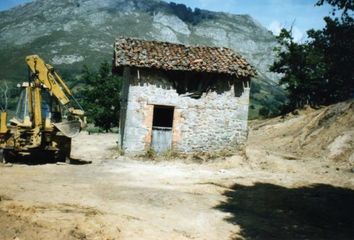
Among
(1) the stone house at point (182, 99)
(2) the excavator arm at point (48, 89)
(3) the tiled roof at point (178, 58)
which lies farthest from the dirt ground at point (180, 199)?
(3) the tiled roof at point (178, 58)

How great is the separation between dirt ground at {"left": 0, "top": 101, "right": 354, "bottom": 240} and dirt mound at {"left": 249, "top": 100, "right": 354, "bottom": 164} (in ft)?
2.87

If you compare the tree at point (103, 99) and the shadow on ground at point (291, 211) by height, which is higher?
the tree at point (103, 99)

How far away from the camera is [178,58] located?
61.6 ft

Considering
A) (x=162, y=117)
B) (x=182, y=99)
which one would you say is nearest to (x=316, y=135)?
(x=182, y=99)

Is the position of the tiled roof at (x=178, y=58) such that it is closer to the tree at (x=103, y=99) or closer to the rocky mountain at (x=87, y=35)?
the tree at (x=103, y=99)

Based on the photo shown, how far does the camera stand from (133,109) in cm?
1783

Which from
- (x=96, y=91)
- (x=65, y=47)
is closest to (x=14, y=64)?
(x=65, y=47)

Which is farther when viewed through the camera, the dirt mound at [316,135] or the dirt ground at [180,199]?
the dirt mound at [316,135]

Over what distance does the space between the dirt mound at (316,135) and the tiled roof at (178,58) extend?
18.9 feet

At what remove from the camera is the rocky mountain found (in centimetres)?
13000

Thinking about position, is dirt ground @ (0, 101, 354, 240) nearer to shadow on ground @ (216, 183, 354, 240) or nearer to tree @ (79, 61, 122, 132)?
shadow on ground @ (216, 183, 354, 240)

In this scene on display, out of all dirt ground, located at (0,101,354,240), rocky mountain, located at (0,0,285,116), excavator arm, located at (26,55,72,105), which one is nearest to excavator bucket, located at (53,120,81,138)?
excavator arm, located at (26,55,72,105)

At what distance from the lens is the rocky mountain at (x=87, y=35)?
427ft

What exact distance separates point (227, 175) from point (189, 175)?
161cm
